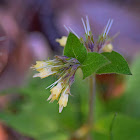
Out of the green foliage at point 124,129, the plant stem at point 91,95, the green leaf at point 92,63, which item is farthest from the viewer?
the green foliage at point 124,129

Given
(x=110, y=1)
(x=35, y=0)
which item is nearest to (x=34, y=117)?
(x=35, y=0)

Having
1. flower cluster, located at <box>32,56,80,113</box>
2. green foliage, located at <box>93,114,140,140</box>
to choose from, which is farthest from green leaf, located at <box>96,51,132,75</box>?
green foliage, located at <box>93,114,140,140</box>

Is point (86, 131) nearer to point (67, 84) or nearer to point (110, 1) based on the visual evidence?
point (67, 84)

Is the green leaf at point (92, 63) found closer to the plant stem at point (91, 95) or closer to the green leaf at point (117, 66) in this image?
the green leaf at point (117, 66)

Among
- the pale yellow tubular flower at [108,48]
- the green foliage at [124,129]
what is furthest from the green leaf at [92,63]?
the green foliage at [124,129]

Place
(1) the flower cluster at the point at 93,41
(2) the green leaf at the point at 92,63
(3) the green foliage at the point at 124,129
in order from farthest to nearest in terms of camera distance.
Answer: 1. (3) the green foliage at the point at 124,129
2. (1) the flower cluster at the point at 93,41
3. (2) the green leaf at the point at 92,63

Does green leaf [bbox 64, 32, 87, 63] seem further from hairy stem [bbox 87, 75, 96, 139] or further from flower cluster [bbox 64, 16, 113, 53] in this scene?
hairy stem [bbox 87, 75, 96, 139]

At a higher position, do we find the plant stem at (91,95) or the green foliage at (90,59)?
the green foliage at (90,59)
